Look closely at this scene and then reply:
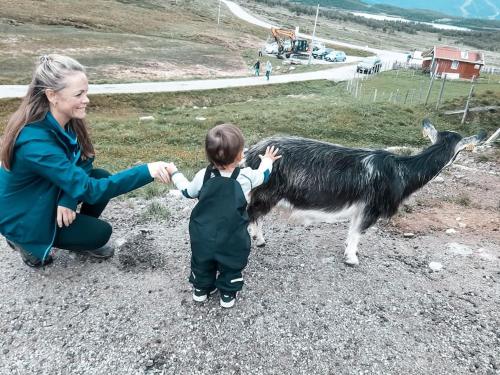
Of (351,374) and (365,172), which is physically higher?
(365,172)

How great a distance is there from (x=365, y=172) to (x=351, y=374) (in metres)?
2.36

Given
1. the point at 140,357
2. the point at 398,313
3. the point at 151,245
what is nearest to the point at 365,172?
the point at 398,313

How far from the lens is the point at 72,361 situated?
11.4ft

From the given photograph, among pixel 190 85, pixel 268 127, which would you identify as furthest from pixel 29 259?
pixel 190 85

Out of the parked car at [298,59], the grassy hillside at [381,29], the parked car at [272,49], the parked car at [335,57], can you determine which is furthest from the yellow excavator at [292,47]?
the grassy hillside at [381,29]

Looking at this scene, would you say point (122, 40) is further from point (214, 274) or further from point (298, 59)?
point (214, 274)

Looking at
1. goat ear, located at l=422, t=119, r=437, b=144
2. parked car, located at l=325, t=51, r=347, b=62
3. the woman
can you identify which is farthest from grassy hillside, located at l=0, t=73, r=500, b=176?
parked car, located at l=325, t=51, r=347, b=62

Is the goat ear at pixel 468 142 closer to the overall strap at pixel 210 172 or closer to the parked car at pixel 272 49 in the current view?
the overall strap at pixel 210 172

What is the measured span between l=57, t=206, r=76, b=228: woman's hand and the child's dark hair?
4.78 feet

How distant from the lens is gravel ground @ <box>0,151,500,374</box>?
11.7 ft

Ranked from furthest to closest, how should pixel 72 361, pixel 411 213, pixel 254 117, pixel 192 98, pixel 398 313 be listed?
1. pixel 192 98
2. pixel 254 117
3. pixel 411 213
4. pixel 398 313
5. pixel 72 361

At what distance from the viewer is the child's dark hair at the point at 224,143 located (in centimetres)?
341

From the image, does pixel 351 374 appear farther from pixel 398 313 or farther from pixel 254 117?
pixel 254 117

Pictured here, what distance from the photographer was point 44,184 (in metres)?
3.81
